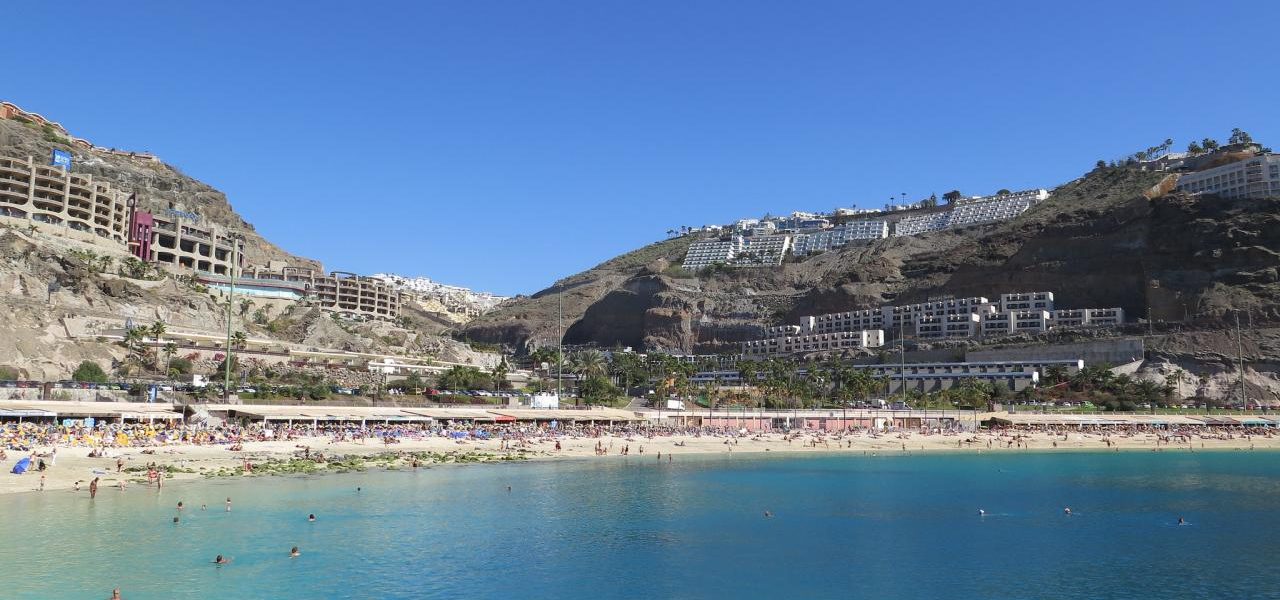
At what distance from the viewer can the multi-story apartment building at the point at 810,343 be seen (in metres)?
154

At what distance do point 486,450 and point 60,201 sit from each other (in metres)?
68.4

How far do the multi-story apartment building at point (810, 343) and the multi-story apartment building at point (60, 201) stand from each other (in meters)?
105

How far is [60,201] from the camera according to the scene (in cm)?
9844

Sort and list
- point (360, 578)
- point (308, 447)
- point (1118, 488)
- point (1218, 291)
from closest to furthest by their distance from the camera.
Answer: point (360, 578) → point (1118, 488) → point (308, 447) → point (1218, 291)

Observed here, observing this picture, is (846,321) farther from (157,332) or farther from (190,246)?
(157,332)

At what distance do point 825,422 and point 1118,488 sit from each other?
42.1 meters

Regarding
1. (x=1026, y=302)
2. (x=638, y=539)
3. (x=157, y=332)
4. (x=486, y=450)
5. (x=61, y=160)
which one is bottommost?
(x=638, y=539)

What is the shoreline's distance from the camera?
4306cm

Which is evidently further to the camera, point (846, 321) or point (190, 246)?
point (846, 321)

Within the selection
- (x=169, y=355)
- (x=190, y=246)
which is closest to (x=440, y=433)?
(x=169, y=355)

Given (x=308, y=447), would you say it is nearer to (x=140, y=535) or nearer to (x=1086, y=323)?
(x=140, y=535)

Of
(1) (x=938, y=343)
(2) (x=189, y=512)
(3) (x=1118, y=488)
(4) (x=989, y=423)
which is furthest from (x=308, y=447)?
(1) (x=938, y=343)

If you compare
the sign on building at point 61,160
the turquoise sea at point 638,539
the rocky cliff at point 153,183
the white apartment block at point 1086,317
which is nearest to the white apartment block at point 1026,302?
the white apartment block at point 1086,317

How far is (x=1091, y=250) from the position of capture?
146000 mm
